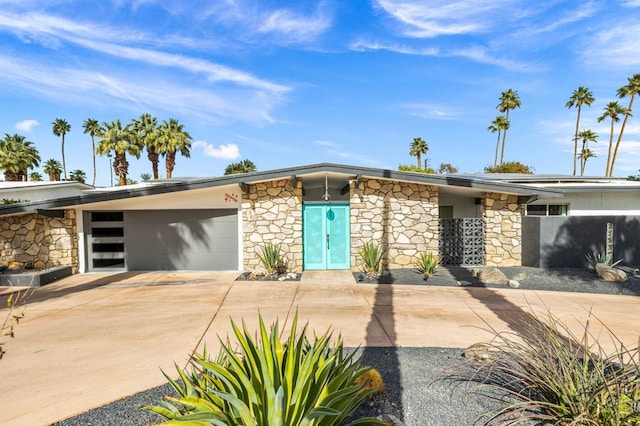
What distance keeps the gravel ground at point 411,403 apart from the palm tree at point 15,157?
3706 centimetres

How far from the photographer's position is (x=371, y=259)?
10.6 meters

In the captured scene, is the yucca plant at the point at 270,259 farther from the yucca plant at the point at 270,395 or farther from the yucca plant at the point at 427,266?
the yucca plant at the point at 270,395

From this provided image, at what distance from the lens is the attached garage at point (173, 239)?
11742mm

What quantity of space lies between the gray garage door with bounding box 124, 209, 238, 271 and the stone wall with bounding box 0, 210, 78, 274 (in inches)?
79.1

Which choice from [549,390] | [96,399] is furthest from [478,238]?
[96,399]

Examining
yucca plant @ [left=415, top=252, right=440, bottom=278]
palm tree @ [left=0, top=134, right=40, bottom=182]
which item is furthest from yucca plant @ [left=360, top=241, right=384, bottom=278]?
palm tree @ [left=0, top=134, right=40, bottom=182]

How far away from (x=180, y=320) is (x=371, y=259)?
614cm

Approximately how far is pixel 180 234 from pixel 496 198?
462 inches

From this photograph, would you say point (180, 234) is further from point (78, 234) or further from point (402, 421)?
point (402, 421)

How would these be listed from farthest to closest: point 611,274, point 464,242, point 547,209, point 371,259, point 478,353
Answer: point 547,209, point 464,242, point 371,259, point 611,274, point 478,353

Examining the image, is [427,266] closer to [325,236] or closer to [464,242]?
[464,242]

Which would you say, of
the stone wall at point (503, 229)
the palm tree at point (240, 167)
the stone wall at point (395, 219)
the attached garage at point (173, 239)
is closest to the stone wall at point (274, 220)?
the attached garage at point (173, 239)

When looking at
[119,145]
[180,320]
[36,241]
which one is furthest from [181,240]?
[119,145]

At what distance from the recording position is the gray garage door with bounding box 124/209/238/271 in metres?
11.7
